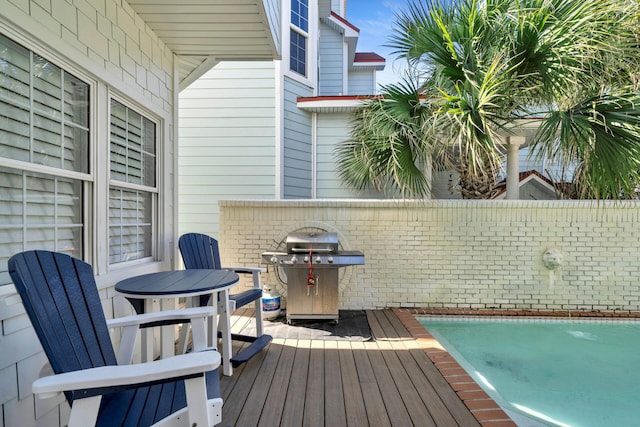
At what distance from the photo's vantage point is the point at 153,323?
1650 millimetres

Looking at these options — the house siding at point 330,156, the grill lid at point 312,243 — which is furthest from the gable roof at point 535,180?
the grill lid at point 312,243

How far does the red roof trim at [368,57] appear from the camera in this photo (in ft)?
29.5

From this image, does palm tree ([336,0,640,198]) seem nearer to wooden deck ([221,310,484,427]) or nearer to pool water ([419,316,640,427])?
pool water ([419,316,640,427])

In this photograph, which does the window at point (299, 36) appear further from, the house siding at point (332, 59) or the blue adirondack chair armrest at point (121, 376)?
the blue adirondack chair armrest at point (121, 376)

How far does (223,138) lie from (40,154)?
391cm

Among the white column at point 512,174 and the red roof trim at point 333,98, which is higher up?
the red roof trim at point 333,98

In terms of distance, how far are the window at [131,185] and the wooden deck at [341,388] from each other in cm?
133

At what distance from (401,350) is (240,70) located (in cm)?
490

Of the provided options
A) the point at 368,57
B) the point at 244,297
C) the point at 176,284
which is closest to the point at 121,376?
the point at 176,284

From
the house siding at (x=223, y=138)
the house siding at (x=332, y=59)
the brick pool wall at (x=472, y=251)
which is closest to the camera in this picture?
the brick pool wall at (x=472, y=251)

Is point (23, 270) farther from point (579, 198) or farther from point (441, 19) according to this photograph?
point (579, 198)

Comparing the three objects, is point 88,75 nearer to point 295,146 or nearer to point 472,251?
point 295,146

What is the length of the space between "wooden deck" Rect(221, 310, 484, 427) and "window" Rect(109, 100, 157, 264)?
1.33m

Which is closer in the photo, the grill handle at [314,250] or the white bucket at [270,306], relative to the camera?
the grill handle at [314,250]
